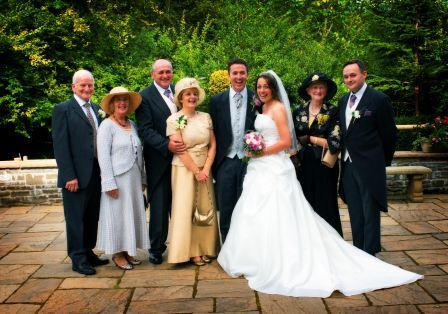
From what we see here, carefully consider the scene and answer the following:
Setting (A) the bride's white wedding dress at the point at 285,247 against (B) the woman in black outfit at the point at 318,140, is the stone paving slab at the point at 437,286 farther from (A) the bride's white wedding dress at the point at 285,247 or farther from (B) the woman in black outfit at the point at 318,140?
(B) the woman in black outfit at the point at 318,140

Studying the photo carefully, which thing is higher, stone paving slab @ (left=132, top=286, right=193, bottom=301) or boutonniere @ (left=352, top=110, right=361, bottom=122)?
boutonniere @ (left=352, top=110, right=361, bottom=122)

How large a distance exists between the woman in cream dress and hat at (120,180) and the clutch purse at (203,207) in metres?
0.50

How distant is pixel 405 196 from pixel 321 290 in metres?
4.09

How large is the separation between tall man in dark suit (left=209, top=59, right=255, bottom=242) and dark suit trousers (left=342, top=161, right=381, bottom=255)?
39.3 inches

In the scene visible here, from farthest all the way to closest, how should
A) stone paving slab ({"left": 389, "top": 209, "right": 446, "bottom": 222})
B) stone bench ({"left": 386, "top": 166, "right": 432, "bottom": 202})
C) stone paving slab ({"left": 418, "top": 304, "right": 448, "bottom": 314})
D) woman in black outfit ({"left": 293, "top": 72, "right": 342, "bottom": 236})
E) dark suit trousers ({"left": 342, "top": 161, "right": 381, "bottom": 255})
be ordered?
Result: stone bench ({"left": 386, "top": 166, "right": 432, "bottom": 202}) < stone paving slab ({"left": 389, "top": 209, "right": 446, "bottom": 222}) < woman in black outfit ({"left": 293, "top": 72, "right": 342, "bottom": 236}) < dark suit trousers ({"left": 342, "top": 161, "right": 381, "bottom": 255}) < stone paving slab ({"left": 418, "top": 304, "right": 448, "bottom": 314})

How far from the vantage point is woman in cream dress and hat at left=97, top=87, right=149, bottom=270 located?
4.25 metres

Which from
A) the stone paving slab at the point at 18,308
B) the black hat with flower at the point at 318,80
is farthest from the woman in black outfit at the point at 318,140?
the stone paving slab at the point at 18,308

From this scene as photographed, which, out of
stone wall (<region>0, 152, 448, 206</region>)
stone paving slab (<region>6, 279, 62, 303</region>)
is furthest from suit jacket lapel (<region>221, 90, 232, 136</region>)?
stone wall (<region>0, 152, 448, 206</region>)

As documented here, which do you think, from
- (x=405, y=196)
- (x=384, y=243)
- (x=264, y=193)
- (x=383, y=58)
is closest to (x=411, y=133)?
(x=405, y=196)

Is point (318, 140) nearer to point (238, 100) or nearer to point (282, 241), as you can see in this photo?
point (238, 100)

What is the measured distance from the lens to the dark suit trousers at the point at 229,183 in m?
Answer: 4.62

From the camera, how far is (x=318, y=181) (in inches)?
184

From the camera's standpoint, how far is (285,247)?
3.98 metres

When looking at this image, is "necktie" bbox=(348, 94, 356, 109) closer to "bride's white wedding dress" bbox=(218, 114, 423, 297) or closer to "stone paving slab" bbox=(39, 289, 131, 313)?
"bride's white wedding dress" bbox=(218, 114, 423, 297)
